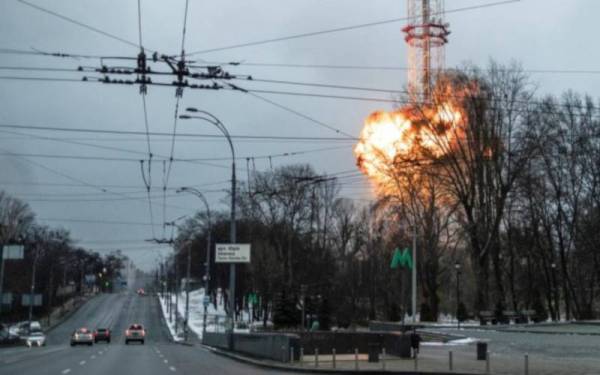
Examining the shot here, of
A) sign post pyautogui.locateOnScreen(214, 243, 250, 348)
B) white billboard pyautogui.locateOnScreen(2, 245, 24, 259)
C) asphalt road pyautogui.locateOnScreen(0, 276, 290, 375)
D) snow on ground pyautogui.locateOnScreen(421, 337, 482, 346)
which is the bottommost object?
asphalt road pyautogui.locateOnScreen(0, 276, 290, 375)

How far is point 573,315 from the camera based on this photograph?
67.8 m

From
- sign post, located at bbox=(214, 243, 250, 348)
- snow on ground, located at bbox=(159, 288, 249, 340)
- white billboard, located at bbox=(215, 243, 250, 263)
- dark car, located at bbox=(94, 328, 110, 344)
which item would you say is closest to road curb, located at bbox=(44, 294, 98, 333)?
snow on ground, located at bbox=(159, 288, 249, 340)

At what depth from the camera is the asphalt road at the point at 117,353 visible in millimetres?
27234

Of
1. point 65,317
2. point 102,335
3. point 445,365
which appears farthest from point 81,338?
point 65,317

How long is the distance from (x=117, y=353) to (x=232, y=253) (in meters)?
8.67

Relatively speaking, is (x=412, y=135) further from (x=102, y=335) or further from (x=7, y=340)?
(x=7, y=340)

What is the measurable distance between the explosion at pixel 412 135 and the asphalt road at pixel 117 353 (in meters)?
19.4

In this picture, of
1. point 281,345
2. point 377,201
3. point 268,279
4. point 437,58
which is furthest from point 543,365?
point 268,279

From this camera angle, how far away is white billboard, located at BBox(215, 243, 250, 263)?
40.6m

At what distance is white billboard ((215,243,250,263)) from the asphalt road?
4.92 metres

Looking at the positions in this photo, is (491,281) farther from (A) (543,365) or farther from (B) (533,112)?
(A) (543,365)

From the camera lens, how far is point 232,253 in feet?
133

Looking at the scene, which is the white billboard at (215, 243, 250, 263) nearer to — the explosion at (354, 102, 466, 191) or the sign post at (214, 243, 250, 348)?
the sign post at (214, 243, 250, 348)

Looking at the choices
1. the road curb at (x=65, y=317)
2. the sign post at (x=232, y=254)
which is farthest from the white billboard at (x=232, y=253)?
the road curb at (x=65, y=317)
